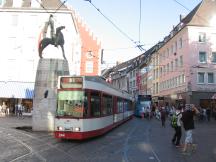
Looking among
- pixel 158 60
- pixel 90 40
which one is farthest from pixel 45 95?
pixel 158 60

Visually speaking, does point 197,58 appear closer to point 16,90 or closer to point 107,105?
point 16,90

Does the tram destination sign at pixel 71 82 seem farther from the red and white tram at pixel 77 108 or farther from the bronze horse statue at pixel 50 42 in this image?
the bronze horse statue at pixel 50 42

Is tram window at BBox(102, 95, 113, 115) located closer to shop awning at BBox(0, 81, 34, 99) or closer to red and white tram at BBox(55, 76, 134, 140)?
red and white tram at BBox(55, 76, 134, 140)

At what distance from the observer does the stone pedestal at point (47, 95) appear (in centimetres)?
2480

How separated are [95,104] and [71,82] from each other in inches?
67.3

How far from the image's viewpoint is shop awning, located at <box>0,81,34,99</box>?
155ft

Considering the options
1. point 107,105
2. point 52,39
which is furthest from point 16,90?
point 107,105

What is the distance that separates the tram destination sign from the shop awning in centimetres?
2948

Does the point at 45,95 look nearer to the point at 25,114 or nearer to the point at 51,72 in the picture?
the point at 51,72

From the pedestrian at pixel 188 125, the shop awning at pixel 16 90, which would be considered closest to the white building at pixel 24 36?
the shop awning at pixel 16 90

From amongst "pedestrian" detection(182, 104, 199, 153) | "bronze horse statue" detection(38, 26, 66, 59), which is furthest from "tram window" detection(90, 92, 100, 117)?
"bronze horse statue" detection(38, 26, 66, 59)

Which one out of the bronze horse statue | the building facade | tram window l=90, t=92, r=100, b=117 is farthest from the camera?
the building facade

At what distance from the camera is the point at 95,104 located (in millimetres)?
19250

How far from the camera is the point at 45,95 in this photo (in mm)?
23688
